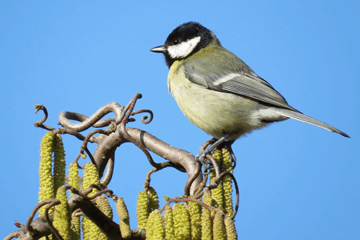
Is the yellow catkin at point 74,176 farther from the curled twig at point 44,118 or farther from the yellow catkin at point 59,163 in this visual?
the curled twig at point 44,118

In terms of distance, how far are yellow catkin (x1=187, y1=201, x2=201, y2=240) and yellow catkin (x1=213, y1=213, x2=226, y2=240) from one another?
59 mm

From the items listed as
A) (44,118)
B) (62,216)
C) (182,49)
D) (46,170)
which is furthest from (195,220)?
(182,49)

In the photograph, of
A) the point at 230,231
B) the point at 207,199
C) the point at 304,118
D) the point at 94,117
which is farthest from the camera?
the point at 304,118

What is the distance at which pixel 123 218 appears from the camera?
1.10 metres

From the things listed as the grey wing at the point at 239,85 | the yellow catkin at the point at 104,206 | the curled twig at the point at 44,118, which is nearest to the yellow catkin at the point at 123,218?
the yellow catkin at the point at 104,206

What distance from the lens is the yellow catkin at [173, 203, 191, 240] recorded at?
1.02 meters

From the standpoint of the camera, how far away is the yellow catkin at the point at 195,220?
1036 millimetres

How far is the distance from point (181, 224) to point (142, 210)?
255 mm

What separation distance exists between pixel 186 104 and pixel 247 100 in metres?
0.34

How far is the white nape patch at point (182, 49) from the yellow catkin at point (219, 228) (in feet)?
5.64

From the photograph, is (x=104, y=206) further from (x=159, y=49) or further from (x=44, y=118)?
(x=159, y=49)

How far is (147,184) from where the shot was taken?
1.33 metres

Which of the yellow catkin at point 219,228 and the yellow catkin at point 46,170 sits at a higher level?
the yellow catkin at point 46,170

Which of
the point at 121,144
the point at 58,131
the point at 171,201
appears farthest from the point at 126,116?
the point at 171,201
